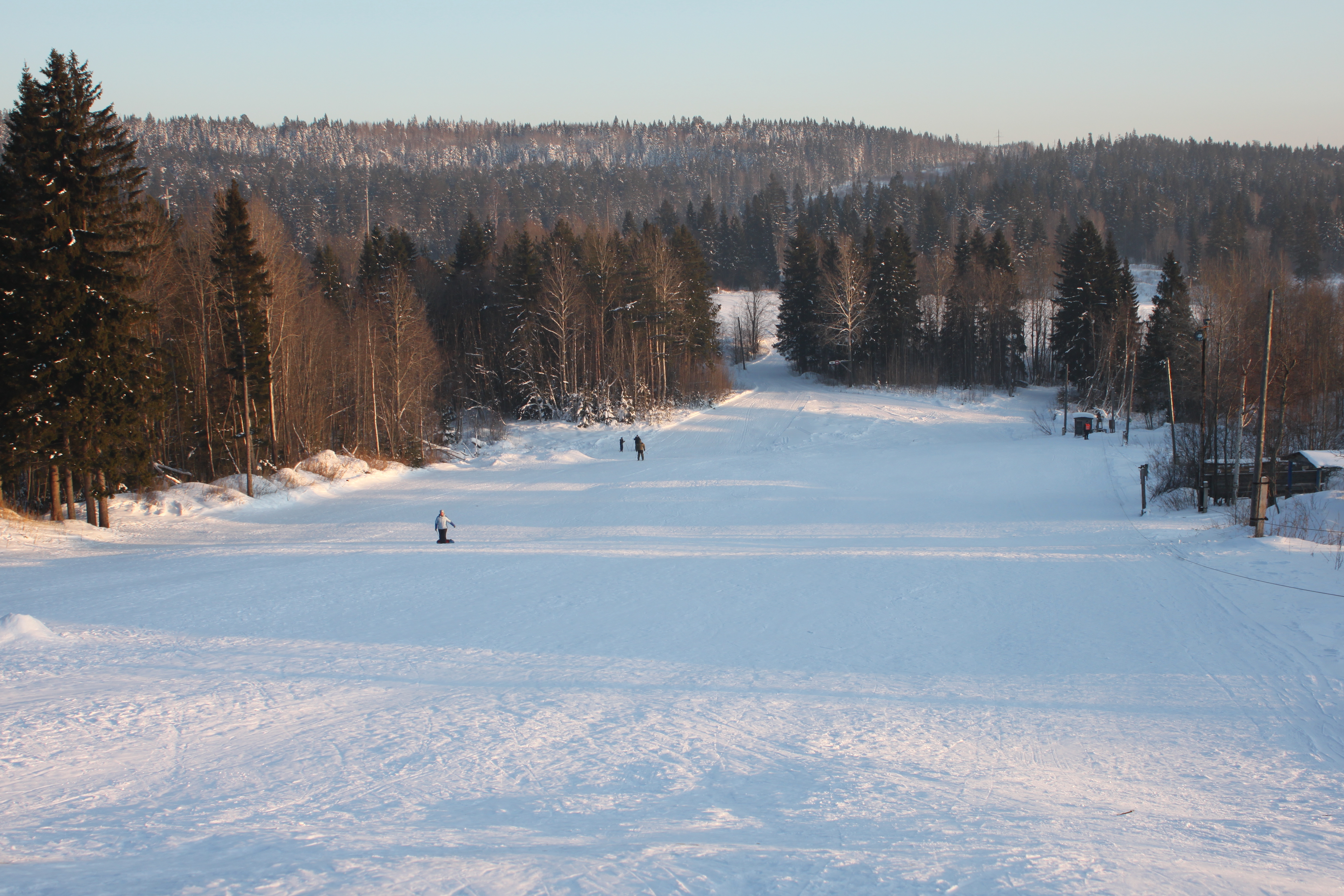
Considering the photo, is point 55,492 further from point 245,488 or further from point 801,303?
point 801,303

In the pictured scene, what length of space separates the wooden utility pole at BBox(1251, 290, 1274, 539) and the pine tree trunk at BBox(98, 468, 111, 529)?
99.2 feet

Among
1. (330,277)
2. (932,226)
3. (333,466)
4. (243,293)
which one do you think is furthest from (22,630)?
(932,226)

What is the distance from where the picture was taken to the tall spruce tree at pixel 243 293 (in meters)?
30.8

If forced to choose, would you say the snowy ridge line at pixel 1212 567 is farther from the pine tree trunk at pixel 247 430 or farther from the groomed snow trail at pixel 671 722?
the pine tree trunk at pixel 247 430

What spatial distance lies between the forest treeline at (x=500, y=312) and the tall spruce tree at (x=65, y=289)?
6cm

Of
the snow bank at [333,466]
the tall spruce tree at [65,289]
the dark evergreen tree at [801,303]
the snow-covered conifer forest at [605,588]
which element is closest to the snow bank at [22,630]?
the snow-covered conifer forest at [605,588]

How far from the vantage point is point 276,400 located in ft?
126

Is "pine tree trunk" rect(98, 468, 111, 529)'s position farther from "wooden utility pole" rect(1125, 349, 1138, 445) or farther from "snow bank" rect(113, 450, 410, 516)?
"wooden utility pole" rect(1125, 349, 1138, 445)

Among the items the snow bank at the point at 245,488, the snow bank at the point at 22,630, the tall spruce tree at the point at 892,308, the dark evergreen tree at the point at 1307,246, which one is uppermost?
the dark evergreen tree at the point at 1307,246

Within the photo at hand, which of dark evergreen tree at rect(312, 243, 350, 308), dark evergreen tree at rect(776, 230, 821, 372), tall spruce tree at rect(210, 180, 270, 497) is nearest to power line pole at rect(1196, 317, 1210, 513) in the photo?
tall spruce tree at rect(210, 180, 270, 497)

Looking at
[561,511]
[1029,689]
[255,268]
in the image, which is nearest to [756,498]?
[561,511]

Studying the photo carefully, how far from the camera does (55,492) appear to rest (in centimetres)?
2270

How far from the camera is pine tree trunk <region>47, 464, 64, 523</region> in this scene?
22.6 metres

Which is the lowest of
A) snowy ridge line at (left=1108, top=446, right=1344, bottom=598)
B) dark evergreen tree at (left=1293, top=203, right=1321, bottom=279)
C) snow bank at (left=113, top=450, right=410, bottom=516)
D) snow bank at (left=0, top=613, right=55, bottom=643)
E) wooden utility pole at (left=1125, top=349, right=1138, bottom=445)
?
snow bank at (left=113, top=450, right=410, bottom=516)
